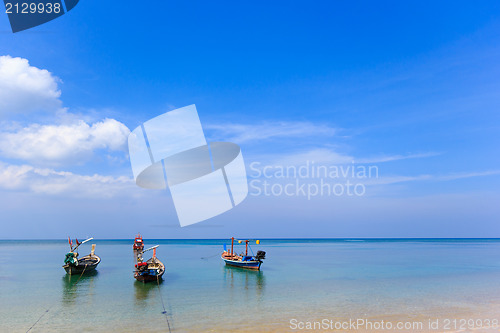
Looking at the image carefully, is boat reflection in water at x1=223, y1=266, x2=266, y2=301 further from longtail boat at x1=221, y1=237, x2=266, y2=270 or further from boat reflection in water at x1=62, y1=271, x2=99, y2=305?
boat reflection in water at x1=62, y1=271, x2=99, y2=305

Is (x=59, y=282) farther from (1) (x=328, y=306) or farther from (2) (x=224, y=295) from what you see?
(1) (x=328, y=306)

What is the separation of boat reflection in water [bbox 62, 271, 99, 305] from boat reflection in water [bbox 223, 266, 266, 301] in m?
10.0

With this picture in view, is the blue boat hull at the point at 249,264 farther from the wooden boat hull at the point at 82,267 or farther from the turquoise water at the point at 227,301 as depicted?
the wooden boat hull at the point at 82,267

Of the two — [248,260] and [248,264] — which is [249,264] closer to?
[248,264]

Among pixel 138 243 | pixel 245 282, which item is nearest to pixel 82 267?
pixel 138 243

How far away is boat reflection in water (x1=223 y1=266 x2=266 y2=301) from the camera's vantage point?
23.0m

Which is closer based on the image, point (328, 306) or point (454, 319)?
point (454, 319)

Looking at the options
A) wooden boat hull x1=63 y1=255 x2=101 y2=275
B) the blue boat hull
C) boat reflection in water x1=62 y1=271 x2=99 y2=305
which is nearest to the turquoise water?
boat reflection in water x1=62 y1=271 x2=99 y2=305

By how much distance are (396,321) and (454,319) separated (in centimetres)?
296

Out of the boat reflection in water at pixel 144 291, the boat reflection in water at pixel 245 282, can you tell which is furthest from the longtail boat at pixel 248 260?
the boat reflection in water at pixel 144 291

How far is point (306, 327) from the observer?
48.0 feet

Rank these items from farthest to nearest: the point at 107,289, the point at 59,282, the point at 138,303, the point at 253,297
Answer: the point at 59,282 < the point at 107,289 < the point at 253,297 < the point at 138,303

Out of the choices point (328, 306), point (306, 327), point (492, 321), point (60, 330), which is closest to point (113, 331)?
point (60, 330)

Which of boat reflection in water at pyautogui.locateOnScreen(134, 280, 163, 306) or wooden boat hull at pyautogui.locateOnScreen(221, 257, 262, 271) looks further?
wooden boat hull at pyautogui.locateOnScreen(221, 257, 262, 271)
